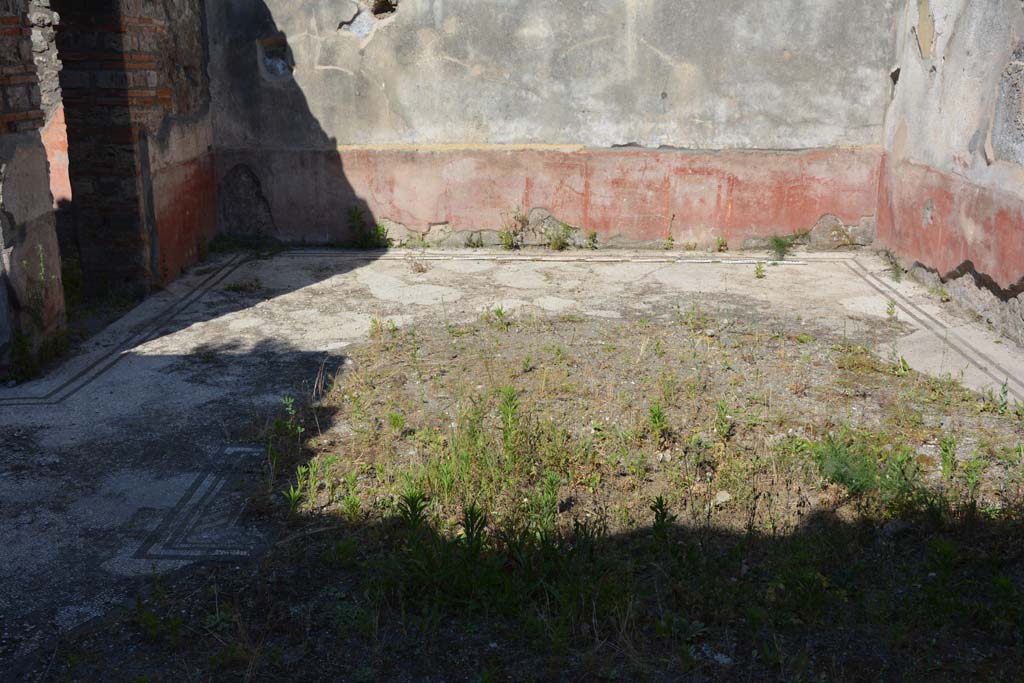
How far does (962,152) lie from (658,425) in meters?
3.61

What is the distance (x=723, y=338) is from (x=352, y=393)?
7.12ft

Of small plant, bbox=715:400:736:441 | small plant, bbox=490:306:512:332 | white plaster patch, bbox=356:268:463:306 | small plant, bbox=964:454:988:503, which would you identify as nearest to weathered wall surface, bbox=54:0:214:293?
white plaster patch, bbox=356:268:463:306

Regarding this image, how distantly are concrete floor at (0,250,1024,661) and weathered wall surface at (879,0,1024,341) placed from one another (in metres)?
0.29

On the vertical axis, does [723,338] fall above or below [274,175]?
below

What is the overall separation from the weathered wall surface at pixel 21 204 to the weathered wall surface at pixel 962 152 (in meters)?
5.38

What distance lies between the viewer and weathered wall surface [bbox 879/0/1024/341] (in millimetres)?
5352

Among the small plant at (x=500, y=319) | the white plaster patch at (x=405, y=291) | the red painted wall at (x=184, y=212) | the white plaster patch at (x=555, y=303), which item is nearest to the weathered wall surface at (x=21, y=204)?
the red painted wall at (x=184, y=212)

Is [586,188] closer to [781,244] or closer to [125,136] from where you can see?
[781,244]

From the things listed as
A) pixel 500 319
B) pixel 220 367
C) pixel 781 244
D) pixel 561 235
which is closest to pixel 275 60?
pixel 561 235

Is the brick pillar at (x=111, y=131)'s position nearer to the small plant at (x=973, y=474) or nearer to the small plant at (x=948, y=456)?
the small plant at (x=948, y=456)

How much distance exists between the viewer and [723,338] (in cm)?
526

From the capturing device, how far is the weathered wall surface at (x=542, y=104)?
7.51 m

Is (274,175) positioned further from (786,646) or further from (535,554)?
(786,646)

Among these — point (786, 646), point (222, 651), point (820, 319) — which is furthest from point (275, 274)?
point (786, 646)
